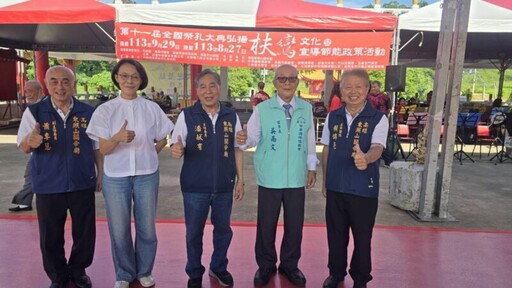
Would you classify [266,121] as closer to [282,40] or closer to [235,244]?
[235,244]

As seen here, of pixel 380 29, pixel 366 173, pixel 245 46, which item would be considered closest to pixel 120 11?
pixel 245 46

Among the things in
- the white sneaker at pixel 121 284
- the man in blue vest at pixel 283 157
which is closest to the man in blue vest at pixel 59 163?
the white sneaker at pixel 121 284

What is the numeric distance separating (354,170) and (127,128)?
4.60 feet

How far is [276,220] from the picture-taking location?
2.71m

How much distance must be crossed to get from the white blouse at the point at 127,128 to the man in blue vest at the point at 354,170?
1.16 metres

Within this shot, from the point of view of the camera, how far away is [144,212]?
2.53m

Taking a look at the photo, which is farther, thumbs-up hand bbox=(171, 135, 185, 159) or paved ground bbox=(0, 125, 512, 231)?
paved ground bbox=(0, 125, 512, 231)

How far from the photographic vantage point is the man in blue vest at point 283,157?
2.61 m

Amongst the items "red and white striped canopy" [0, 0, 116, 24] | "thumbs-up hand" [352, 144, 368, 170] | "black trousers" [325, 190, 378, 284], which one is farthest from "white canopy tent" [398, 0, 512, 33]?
"thumbs-up hand" [352, 144, 368, 170]

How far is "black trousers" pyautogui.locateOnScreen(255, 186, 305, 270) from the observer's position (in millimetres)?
2668

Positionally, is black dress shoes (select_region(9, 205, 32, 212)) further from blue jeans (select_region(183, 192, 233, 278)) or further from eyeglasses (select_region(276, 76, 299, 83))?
eyeglasses (select_region(276, 76, 299, 83))

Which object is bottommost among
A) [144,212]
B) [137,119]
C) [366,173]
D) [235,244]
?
[235,244]

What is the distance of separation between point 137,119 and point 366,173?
56.6 inches

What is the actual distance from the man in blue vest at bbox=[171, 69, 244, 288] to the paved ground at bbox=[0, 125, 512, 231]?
1680mm
